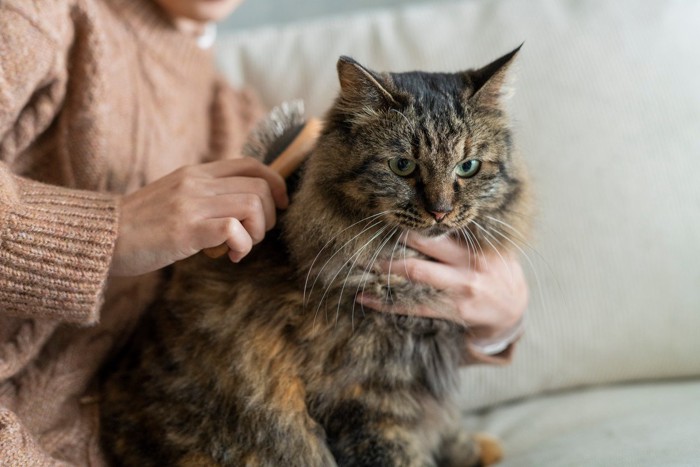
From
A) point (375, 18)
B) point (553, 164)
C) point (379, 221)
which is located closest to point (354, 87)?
point (379, 221)

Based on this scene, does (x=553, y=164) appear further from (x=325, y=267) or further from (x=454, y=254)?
(x=325, y=267)

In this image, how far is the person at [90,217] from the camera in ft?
2.94

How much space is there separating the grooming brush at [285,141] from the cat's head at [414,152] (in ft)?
0.30

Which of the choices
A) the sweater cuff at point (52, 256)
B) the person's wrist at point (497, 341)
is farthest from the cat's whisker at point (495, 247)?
the sweater cuff at point (52, 256)

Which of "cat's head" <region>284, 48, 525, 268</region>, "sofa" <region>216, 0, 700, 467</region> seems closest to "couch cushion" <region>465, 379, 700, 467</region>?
"sofa" <region>216, 0, 700, 467</region>

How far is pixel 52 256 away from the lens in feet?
2.91

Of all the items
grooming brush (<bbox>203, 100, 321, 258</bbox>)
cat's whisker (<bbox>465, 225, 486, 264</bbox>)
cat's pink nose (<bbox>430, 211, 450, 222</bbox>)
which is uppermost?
grooming brush (<bbox>203, 100, 321, 258</bbox>)

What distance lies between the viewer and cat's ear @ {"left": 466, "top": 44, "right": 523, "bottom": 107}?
90cm

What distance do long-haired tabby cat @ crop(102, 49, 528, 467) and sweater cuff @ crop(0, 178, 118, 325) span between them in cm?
19

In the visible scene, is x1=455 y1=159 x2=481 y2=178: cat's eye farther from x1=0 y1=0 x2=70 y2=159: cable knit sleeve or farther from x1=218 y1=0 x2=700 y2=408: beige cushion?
x1=0 y1=0 x2=70 y2=159: cable knit sleeve

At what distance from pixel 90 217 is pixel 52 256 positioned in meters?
0.08

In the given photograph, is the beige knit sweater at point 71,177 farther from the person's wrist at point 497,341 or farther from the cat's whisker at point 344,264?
the person's wrist at point 497,341

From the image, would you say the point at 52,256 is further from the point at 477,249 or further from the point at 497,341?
the point at 497,341

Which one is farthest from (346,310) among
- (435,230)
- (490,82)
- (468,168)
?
(490,82)
